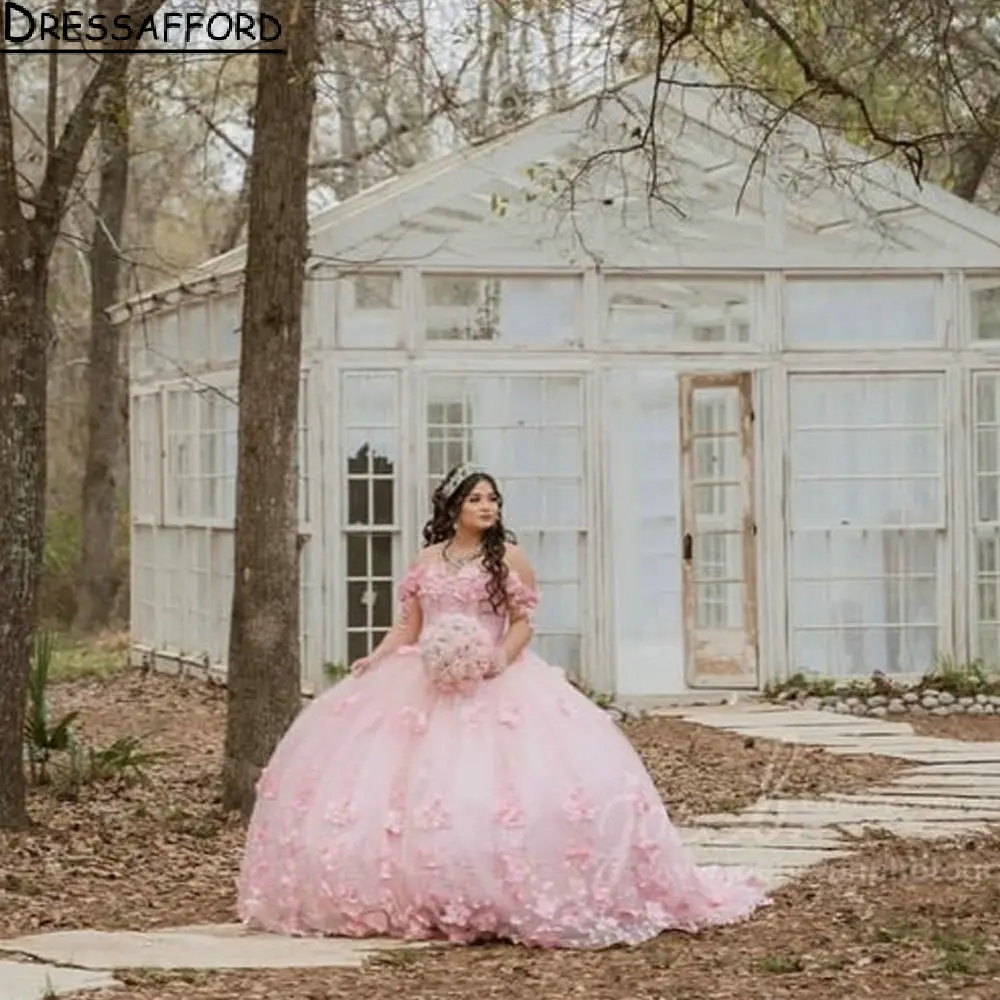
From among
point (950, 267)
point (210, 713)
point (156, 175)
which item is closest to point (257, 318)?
point (210, 713)

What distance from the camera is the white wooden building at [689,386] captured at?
1391 cm

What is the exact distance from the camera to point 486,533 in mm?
7688

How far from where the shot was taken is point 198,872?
8.69 m

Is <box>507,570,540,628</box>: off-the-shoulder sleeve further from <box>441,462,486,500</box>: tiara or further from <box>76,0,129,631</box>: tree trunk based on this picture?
<box>76,0,129,631</box>: tree trunk

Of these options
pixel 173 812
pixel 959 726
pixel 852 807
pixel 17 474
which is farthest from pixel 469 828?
pixel 959 726

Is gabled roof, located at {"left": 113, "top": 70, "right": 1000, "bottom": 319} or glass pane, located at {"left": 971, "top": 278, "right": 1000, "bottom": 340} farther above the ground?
gabled roof, located at {"left": 113, "top": 70, "right": 1000, "bottom": 319}

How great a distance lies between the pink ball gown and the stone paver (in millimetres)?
1023

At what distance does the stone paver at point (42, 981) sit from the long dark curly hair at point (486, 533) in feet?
6.47

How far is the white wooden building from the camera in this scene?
13.9m

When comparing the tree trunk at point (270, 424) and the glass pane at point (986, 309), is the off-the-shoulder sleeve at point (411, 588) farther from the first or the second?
the glass pane at point (986, 309)

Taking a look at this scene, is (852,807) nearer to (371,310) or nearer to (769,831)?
(769,831)

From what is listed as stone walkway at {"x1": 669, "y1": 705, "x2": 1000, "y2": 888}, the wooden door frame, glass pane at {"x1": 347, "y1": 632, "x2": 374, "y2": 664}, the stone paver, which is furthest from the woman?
the wooden door frame

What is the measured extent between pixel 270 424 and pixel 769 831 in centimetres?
270

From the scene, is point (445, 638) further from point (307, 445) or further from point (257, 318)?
point (307, 445)
